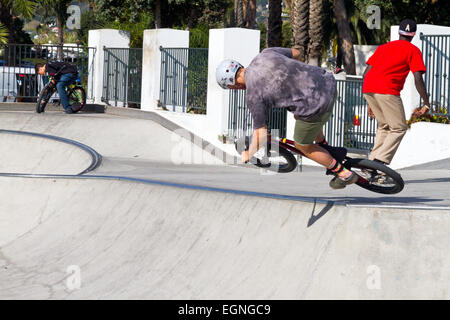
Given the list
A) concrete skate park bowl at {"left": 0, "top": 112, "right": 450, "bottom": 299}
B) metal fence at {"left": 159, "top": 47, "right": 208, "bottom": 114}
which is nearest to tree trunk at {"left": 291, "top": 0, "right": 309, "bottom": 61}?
metal fence at {"left": 159, "top": 47, "right": 208, "bottom": 114}

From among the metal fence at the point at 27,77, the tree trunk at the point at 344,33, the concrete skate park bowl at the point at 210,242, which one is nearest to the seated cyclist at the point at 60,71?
the metal fence at the point at 27,77

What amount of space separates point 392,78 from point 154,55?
11.1 meters

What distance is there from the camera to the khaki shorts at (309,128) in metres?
6.37

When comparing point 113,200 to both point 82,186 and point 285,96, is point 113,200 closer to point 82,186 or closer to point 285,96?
point 82,186

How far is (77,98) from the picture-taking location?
1905 cm

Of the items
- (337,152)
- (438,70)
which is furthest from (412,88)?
(337,152)

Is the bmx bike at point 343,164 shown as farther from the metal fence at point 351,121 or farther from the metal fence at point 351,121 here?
the metal fence at point 351,121

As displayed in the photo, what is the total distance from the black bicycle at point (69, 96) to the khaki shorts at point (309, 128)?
41.2 feet

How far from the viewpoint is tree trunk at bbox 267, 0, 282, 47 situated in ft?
87.8

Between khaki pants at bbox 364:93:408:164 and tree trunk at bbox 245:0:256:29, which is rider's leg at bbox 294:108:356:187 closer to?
khaki pants at bbox 364:93:408:164

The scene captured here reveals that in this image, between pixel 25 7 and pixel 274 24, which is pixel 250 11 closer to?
pixel 274 24

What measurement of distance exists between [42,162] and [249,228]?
8.15m

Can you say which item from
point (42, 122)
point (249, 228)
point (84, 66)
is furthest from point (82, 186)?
point (84, 66)

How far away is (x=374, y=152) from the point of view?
872cm
